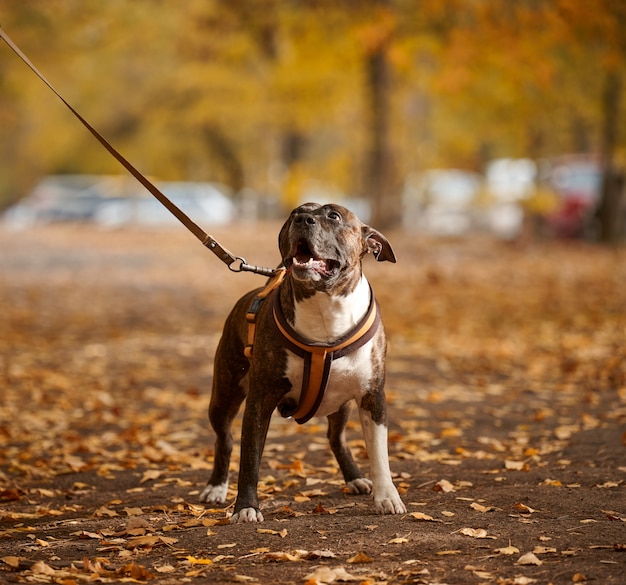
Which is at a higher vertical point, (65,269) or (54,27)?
(54,27)

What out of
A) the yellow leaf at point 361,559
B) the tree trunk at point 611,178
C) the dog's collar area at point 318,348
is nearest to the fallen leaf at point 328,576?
the yellow leaf at point 361,559

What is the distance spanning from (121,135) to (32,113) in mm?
6110

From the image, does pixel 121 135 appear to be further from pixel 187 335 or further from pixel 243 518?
pixel 243 518

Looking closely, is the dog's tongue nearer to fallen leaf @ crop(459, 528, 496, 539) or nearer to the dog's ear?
the dog's ear

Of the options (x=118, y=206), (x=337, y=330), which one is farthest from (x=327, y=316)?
(x=118, y=206)

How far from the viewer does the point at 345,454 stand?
5770mm

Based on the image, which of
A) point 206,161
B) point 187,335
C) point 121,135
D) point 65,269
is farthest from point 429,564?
point 206,161

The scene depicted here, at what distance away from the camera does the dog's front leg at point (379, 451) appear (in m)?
5.11

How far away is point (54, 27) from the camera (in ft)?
83.8

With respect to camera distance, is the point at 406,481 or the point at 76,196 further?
the point at 76,196

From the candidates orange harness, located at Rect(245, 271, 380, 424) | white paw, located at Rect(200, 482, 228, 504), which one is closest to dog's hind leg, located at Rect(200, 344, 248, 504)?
white paw, located at Rect(200, 482, 228, 504)

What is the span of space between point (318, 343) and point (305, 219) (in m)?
0.62

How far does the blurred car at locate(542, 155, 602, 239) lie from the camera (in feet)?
87.6

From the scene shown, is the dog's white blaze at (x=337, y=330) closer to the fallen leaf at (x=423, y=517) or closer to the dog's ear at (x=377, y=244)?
the dog's ear at (x=377, y=244)
